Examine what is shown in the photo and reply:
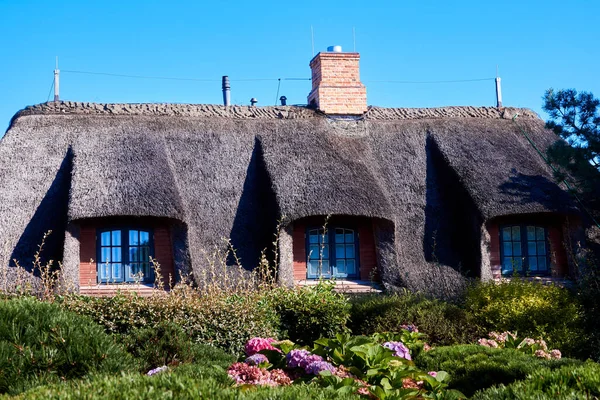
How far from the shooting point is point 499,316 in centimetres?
1377

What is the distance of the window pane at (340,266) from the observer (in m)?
16.2

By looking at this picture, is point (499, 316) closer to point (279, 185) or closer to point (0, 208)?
point (279, 185)

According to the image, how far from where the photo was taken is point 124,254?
15469 mm

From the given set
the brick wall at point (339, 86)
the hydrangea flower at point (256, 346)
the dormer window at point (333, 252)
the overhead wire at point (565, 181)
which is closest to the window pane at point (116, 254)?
the dormer window at point (333, 252)

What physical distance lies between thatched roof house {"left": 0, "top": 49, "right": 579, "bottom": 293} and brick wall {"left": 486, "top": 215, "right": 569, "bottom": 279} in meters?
0.03

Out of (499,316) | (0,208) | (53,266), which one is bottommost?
(499,316)

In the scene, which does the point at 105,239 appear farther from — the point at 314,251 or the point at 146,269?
Answer: the point at 314,251

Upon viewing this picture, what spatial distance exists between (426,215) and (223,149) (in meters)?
4.31

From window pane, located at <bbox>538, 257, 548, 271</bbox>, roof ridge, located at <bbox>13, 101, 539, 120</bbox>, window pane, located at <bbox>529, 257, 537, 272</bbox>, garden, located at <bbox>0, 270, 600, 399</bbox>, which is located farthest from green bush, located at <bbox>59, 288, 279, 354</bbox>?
window pane, located at <bbox>538, 257, 548, 271</bbox>

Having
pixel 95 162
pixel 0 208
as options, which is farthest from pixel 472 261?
pixel 0 208

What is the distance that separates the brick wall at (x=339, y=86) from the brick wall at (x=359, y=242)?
3111 mm

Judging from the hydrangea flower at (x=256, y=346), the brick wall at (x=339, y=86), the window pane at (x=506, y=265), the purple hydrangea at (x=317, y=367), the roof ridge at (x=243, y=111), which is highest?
the brick wall at (x=339, y=86)

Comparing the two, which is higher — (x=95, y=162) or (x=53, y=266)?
(x=95, y=162)

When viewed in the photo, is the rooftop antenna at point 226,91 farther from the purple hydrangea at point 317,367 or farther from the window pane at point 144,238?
the purple hydrangea at point 317,367
